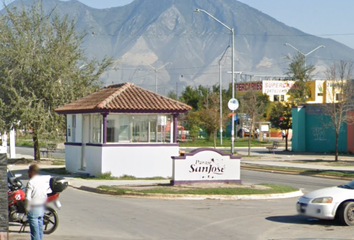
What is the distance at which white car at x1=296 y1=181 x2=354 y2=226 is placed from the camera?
15.3 m

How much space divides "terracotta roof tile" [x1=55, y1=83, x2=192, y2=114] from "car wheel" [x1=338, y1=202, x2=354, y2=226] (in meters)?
14.0

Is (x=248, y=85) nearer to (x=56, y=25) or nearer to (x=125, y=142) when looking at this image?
(x=56, y=25)

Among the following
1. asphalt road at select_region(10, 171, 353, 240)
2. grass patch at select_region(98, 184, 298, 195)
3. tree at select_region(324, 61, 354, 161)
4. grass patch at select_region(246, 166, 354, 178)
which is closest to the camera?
asphalt road at select_region(10, 171, 353, 240)

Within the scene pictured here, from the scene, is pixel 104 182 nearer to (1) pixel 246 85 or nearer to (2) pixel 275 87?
(1) pixel 246 85

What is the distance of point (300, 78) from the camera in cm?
8688

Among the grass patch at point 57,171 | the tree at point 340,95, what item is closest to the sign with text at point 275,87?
the tree at point 340,95

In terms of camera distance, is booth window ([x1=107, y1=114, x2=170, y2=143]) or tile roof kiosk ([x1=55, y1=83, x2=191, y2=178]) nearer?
tile roof kiosk ([x1=55, y1=83, x2=191, y2=178])

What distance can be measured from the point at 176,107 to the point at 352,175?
9.08 m

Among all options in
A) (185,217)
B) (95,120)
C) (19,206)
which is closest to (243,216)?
(185,217)

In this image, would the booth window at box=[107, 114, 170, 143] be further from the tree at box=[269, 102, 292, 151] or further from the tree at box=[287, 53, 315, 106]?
the tree at box=[287, 53, 315, 106]

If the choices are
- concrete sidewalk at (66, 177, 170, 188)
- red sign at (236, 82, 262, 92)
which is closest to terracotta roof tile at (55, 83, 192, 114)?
concrete sidewalk at (66, 177, 170, 188)

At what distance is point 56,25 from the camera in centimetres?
3859

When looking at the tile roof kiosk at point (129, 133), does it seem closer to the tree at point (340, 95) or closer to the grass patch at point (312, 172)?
the grass patch at point (312, 172)

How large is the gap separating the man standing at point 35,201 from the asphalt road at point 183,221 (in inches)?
87.8
